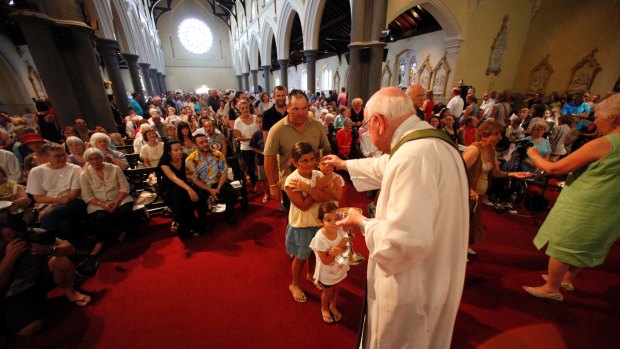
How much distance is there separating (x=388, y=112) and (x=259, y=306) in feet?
7.43

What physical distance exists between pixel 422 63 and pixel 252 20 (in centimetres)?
1526

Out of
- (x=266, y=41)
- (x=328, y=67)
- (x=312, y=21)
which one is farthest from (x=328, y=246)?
(x=328, y=67)

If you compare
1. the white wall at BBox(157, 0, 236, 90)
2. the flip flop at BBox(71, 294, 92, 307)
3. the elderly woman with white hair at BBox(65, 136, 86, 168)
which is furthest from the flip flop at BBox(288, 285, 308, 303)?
the white wall at BBox(157, 0, 236, 90)

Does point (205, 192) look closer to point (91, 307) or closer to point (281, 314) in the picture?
point (91, 307)

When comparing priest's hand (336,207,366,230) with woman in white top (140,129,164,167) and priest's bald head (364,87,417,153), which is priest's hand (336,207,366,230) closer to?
priest's bald head (364,87,417,153)

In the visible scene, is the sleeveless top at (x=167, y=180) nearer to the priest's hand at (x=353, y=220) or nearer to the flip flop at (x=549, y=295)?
the priest's hand at (x=353, y=220)

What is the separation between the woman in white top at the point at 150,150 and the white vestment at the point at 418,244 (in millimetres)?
4232

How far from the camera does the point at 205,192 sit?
148 inches

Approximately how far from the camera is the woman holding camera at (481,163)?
2381 mm

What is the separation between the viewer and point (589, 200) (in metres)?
1.98

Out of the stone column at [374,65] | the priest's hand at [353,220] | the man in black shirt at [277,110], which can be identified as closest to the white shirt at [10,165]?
the man in black shirt at [277,110]

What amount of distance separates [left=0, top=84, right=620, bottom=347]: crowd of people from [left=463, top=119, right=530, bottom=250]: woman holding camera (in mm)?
13

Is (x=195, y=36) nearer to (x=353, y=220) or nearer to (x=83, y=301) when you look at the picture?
(x=83, y=301)

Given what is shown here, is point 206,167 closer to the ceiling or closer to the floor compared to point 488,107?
closer to the floor
